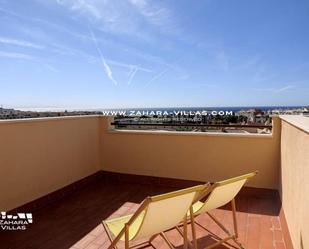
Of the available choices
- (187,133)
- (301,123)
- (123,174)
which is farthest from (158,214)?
(123,174)

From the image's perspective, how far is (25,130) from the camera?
10.9ft

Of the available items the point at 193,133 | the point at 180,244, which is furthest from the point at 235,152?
the point at 180,244

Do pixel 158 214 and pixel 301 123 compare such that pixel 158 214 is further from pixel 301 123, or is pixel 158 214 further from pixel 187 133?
pixel 187 133

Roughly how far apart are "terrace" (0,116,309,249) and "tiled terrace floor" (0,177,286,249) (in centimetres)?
1

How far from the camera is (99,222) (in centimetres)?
312

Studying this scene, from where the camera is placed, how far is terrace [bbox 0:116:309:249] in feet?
8.80

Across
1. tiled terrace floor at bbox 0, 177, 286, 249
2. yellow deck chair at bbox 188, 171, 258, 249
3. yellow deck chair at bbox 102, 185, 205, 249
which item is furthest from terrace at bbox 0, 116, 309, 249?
yellow deck chair at bbox 102, 185, 205, 249

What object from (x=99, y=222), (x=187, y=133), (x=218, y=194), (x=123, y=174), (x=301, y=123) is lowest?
(x=99, y=222)

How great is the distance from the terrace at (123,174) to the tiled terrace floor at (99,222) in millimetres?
11

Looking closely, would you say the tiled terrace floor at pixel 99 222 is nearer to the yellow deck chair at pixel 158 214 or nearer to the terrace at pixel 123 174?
the terrace at pixel 123 174

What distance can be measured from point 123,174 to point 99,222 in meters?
1.66

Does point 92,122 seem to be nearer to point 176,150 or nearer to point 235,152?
point 176,150

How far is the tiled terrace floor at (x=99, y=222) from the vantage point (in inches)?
103

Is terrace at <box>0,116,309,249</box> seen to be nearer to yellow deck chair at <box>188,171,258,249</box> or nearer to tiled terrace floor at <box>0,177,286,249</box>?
tiled terrace floor at <box>0,177,286,249</box>
